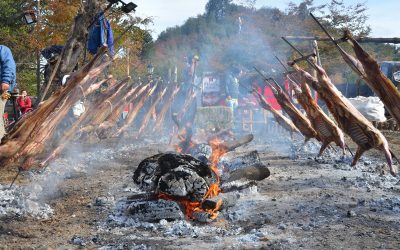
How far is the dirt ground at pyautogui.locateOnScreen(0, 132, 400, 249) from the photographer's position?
170 inches

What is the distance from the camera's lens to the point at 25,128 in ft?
14.3

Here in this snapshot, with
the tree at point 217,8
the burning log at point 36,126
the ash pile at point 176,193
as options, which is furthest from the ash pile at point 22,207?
the tree at point 217,8

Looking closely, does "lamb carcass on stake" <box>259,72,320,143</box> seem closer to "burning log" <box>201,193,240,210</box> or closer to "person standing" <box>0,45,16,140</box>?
"burning log" <box>201,193,240,210</box>

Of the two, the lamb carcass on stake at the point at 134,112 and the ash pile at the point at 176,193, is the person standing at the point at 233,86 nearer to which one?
the lamb carcass on stake at the point at 134,112

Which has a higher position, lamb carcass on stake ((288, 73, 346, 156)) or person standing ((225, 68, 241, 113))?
person standing ((225, 68, 241, 113))

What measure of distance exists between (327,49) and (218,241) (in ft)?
75.1

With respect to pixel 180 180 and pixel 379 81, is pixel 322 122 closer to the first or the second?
pixel 379 81

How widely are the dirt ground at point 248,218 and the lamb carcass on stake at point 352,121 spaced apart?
85 cm

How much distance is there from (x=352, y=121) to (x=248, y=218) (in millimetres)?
1706

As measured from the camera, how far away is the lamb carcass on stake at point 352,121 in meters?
4.94

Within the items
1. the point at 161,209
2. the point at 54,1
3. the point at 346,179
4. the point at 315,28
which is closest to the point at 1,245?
the point at 161,209

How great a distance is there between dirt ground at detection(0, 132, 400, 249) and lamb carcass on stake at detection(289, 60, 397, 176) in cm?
85

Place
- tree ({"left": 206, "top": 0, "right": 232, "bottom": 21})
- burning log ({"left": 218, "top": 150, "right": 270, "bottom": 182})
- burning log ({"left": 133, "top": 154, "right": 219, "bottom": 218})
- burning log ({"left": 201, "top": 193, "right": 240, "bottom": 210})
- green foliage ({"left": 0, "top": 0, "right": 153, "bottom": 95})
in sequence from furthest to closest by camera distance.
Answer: tree ({"left": 206, "top": 0, "right": 232, "bottom": 21}) → green foliage ({"left": 0, "top": 0, "right": 153, "bottom": 95}) → burning log ({"left": 218, "top": 150, "right": 270, "bottom": 182}) → burning log ({"left": 133, "top": 154, "right": 219, "bottom": 218}) → burning log ({"left": 201, "top": 193, "right": 240, "bottom": 210})

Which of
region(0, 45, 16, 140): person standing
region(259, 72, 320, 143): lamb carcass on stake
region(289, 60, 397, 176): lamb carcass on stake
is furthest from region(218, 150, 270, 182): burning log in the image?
region(0, 45, 16, 140): person standing
